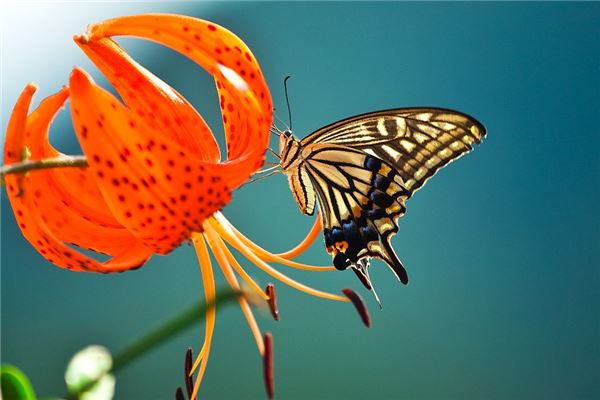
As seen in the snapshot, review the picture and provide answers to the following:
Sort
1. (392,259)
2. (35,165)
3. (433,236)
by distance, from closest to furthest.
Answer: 1. (35,165)
2. (392,259)
3. (433,236)

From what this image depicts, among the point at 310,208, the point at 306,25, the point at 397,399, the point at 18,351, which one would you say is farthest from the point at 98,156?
the point at 18,351

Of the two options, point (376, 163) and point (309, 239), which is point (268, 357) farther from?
point (376, 163)

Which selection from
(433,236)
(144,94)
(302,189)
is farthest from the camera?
(433,236)

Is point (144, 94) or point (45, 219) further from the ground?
point (144, 94)

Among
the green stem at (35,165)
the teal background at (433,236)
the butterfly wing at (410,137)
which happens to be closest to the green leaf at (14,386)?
the green stem at (35,165)

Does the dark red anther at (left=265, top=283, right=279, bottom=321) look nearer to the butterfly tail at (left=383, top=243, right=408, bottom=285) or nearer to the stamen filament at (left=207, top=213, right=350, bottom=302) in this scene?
the stamen filament at (left=207, top=213, right=350, bottom=302)

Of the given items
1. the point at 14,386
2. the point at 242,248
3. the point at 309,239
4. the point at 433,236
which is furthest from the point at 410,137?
the point at 433,236

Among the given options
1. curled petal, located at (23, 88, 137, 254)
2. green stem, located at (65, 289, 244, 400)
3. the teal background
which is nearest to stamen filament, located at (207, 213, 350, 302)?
curled petal, located at (23, 88, 137, 254)
